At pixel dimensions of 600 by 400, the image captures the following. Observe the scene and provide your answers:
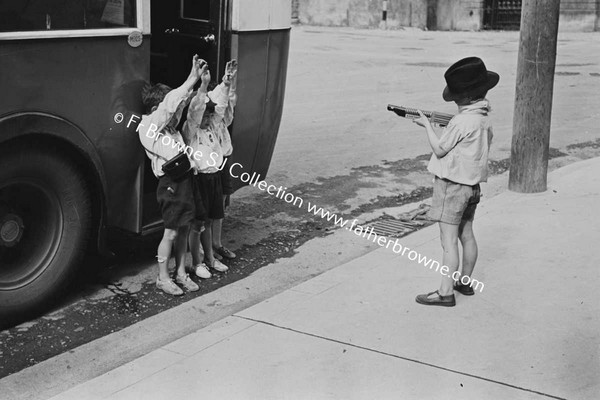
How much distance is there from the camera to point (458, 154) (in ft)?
17.1

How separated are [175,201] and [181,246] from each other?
364mm

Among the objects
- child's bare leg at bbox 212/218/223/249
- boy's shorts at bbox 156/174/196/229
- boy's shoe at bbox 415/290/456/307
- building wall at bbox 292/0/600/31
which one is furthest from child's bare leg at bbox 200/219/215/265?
building wall at bbox 292/0/600/31

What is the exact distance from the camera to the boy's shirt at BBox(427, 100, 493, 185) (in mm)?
5156

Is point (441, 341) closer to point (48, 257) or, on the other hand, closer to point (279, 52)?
point (48, 257)

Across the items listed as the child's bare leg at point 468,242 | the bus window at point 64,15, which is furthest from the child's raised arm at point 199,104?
the child's bare leg at point 468,242

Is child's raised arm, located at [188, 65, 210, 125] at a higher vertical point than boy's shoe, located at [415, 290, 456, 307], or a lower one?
higher

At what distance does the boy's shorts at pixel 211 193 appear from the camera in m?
5.88

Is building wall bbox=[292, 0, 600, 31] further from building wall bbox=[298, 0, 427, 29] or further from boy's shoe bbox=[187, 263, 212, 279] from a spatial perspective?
boy's shoe bbox=[187, 263, 212, 279]

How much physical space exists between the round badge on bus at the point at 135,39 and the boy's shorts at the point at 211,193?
A: 928 mm

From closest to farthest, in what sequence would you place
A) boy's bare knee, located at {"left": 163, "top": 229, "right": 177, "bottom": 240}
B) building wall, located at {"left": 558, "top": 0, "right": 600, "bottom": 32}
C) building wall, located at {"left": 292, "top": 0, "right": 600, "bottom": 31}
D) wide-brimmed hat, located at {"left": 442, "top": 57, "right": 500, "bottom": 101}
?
1. wide-brimmed hat, located at {"left": 442, "top": 57, "right": 500, "bottom": 101}
2. boy's bare knee, located at {"left": 163, "top": 229, "right": 177, "bottom": 240}
3. building wall, located at {"left": 558, "top": 0, "right": 600, "bottom": 32}
4. building wall, located at {"left": 292, "top": 0, "right": 600, "bottom": 31}

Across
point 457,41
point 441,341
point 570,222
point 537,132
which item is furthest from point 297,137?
point 457,41

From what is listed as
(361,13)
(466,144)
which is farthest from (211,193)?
(361,13)

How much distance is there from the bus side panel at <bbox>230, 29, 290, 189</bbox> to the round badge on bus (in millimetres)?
881

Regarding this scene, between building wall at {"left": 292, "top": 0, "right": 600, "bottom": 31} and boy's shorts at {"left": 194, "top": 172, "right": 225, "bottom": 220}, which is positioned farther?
building wall at {"left": 292, "top": 0, "right": 600, "bottom": 31}
